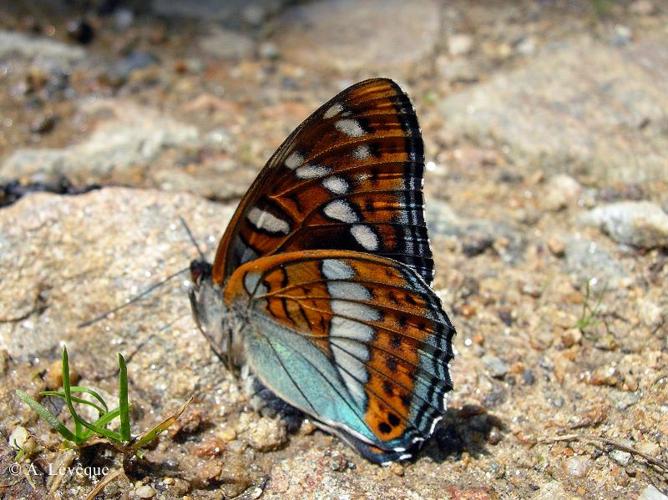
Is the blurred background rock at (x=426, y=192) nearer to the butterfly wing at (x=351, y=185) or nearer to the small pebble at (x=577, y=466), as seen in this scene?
the small pebble at (x=577, y=466)

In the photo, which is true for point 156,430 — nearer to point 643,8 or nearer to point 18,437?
point 18,437

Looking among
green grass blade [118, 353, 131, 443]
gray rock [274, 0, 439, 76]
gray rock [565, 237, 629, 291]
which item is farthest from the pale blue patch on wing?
gray rock [274, 0, 439, 76]

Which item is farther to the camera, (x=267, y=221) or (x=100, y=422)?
(x=267, y=221)

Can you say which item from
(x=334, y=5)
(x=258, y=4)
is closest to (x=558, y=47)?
(x=334, y=5)

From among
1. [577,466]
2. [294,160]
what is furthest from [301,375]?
[577,466]

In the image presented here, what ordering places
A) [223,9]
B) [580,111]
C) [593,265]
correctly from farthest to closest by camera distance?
[223,9], [580,111], [593,265]

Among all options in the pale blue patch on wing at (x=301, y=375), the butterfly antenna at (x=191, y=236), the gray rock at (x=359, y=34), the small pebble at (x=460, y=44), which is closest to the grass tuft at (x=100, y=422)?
the pale blue patch on wing at (x=301, y=375)

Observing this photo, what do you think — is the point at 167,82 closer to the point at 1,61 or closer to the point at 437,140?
the point at 1,61
